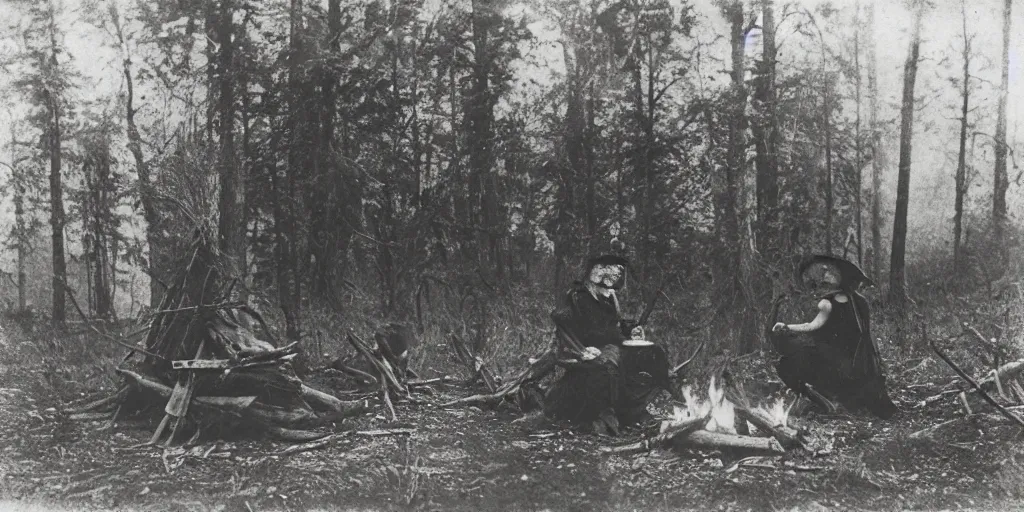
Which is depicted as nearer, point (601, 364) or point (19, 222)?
point (601, 364)

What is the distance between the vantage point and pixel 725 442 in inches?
133

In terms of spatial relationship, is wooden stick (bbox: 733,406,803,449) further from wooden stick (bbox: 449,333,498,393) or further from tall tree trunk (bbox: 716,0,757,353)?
wooden stick (bbox: 449,333,498,393)

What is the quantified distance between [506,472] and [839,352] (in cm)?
214

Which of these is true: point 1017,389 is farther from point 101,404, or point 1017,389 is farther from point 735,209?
point 101,404

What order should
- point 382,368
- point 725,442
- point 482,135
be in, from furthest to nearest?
point 482,135 < point 382,368 < point 725,442

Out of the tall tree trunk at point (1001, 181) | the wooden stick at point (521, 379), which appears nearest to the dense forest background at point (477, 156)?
the tall tree trunk at point (1001, 181)

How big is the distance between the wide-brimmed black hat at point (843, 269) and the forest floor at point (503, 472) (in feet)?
2.73

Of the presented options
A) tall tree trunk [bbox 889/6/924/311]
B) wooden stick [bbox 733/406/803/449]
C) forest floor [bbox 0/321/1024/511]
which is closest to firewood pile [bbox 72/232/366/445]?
forest floor [bbox 0/321/1024/511]

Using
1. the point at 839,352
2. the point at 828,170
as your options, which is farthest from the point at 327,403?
the point at 828,170

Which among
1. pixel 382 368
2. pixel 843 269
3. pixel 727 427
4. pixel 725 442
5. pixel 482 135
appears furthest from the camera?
pixel 482 135

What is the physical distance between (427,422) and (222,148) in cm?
222

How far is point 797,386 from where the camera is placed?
3574mm

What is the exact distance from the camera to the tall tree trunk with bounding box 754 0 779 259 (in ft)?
12.3

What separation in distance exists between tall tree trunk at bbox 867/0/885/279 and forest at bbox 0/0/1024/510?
0.06 feet
